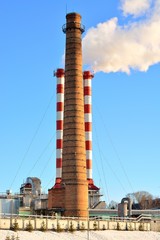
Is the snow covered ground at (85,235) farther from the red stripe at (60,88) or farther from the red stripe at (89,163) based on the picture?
the red stripe at (60,88)

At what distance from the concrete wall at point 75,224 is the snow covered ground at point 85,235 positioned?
33.7 inches

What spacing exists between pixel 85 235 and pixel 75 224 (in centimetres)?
183

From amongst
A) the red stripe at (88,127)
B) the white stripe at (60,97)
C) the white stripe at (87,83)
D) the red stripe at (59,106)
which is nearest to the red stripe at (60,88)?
the white stripe at (60,97)

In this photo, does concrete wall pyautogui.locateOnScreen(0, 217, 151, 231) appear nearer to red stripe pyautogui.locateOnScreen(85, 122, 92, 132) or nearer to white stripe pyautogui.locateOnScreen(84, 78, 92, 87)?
red stripe pyautogui.locateOnScreen(85, 122, 92, 132)

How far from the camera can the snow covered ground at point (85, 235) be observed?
137ft

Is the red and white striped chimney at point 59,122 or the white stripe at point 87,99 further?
the white stripe at point 87,99

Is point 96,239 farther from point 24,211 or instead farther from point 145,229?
point 24,211

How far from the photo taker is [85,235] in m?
49.1

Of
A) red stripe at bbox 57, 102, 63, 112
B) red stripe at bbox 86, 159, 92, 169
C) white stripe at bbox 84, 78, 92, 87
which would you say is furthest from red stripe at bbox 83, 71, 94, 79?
red stripe at bbox 86, 159, 92, 169

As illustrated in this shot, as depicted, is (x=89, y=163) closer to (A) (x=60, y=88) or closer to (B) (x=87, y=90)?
(B) (x=87, y=90)

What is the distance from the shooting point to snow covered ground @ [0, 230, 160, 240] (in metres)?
41.8

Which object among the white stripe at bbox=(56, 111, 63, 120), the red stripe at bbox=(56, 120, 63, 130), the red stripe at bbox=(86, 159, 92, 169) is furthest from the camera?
the white stripe at bbox=(56, 111, 63, 120)

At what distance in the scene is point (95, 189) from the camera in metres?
83.3

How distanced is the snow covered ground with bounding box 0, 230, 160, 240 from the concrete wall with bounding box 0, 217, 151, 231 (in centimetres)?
Answer: 86
